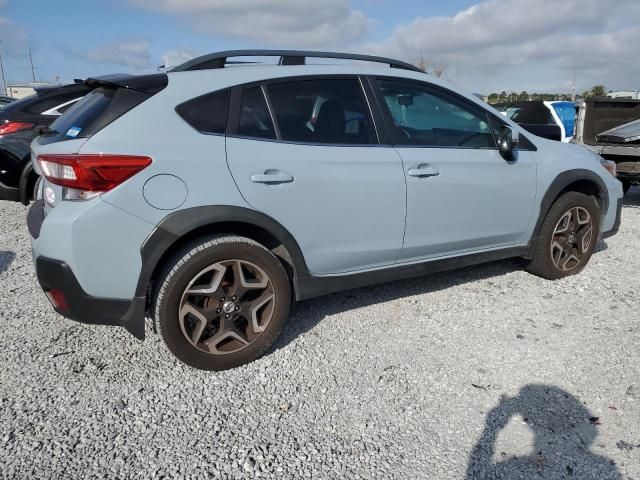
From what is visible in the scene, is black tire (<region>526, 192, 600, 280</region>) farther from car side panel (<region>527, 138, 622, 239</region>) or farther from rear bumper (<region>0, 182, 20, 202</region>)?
rear bumper (<region>0, 182, 20, 202</region>)

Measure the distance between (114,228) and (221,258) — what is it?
0.58 meters

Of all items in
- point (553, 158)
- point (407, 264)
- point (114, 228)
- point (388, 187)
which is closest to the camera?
point (114, 228)

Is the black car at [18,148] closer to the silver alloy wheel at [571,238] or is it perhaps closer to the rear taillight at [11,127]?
the rear taillight at [11,127]

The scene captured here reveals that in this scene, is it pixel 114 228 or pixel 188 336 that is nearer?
pixel 114 228

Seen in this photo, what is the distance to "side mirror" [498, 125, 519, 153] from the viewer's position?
3.63m

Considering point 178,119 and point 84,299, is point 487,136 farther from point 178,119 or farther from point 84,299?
point 84,299

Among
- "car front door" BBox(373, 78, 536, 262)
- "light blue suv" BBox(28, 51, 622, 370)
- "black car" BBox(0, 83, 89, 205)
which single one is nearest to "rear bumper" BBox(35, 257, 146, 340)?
"light blue suv" BBox(28, 51, 622, 370)

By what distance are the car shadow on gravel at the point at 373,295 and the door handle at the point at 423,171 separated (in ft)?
3.70

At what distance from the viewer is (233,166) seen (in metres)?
2.72

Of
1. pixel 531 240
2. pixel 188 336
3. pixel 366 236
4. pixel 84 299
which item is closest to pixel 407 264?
pixel 366 236

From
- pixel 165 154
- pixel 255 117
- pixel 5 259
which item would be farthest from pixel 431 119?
pixel 5 259

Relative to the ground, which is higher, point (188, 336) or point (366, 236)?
point (366, 236)

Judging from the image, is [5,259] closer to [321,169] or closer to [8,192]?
[8,192]

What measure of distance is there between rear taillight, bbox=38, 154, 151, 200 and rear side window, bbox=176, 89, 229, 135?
1.15 feet
